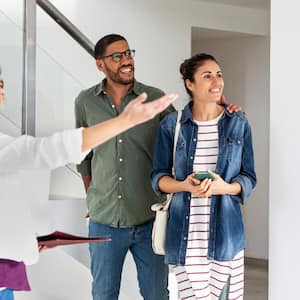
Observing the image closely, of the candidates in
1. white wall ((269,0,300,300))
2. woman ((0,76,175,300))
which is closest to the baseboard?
white wall ((269,0,300,300))

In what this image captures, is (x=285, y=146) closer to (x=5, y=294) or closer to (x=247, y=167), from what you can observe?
(x=247, y=167)

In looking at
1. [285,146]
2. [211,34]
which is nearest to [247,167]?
[285,146]

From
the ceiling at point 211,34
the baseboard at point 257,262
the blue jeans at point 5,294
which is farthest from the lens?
the baseboard at point 257,262

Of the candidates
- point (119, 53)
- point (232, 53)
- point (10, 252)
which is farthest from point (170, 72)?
point (10, 252)

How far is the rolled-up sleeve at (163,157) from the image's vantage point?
2.71 meters

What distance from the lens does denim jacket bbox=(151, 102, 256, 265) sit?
2.56 metres

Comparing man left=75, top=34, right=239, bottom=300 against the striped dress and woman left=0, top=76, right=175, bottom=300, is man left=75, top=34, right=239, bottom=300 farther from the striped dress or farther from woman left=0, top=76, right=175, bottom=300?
woman left=0, top=76, right=175, bottom=300

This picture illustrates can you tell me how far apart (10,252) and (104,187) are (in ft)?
3.44

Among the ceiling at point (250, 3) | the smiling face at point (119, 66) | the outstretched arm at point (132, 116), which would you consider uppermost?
the ceiling at point (250, 3)

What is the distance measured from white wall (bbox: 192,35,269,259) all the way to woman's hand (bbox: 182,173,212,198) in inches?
178

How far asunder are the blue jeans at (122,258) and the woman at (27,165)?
0.73m

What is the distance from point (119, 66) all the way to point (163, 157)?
1.54ft

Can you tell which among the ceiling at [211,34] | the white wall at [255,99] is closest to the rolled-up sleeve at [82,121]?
the ceiling at [211,34]

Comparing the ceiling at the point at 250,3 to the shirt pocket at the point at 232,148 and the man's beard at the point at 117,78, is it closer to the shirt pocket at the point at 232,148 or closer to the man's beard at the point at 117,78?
the man's beard at the point at 117,78
